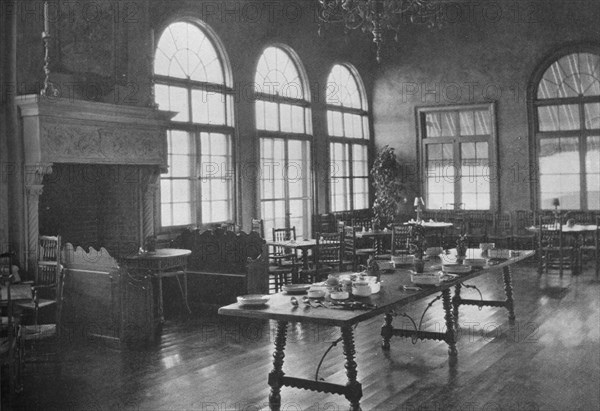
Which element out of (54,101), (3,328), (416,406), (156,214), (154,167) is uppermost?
(54,101)

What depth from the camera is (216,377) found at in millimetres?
5523


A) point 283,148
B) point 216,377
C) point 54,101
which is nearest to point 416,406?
point 216,377

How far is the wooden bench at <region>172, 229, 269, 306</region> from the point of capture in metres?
7.86

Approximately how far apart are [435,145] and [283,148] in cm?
386

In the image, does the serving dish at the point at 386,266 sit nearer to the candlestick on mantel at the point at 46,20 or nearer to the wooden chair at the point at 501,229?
the candlestick on mantel at the point at 46,20

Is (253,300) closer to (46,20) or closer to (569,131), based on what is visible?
(46,20)

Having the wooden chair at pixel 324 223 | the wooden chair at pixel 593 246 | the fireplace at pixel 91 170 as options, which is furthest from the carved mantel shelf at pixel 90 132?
the wooden chair at pixel 593 246

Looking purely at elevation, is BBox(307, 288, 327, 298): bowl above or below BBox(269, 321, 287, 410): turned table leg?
above

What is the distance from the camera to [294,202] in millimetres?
12273

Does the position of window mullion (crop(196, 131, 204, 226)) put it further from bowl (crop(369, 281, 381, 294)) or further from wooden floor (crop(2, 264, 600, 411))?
bowl (crop(369, 281, 381, 294))

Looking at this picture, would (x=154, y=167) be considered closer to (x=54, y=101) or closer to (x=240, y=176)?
(x=54, y=101)

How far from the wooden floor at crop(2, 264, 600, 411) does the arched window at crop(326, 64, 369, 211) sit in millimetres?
6102

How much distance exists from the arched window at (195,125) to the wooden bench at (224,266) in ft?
4.02

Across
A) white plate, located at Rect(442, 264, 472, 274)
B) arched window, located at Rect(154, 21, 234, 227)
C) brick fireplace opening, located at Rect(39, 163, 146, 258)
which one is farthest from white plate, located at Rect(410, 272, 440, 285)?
arched window, located at Rect(154, 21, 234, 227)
